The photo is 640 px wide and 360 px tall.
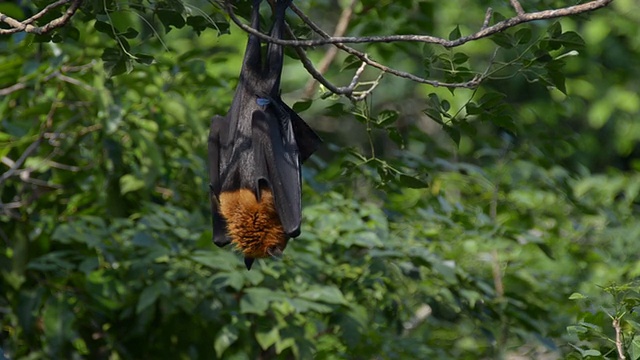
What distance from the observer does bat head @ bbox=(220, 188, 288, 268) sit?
384 centimetres

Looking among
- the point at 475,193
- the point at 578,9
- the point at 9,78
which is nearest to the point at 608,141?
the point at 475,193

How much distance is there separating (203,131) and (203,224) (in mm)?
451

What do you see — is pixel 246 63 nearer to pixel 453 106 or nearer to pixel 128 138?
pixel 128 138

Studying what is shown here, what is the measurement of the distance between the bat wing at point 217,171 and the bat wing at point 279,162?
23cm

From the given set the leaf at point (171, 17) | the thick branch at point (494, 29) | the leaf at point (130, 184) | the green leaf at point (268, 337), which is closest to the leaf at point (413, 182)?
the thick branch at point (494, 29)

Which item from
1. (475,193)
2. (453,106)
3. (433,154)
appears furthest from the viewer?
(453,106)

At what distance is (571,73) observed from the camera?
481 inches

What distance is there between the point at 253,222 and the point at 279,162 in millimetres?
295

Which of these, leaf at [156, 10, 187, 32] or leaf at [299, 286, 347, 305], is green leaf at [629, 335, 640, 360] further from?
leaf at [156, 10, 187, 32]

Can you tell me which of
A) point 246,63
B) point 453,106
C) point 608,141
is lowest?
point 608,141

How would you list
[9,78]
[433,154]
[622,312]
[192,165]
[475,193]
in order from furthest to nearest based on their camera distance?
[475,193]
[433,154]
[192,165]
[9,78]
[622,312]

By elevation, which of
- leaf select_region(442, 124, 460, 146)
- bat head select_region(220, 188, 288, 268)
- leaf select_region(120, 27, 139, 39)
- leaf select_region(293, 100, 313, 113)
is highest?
leaf select_region(120, 27, 139, 39)

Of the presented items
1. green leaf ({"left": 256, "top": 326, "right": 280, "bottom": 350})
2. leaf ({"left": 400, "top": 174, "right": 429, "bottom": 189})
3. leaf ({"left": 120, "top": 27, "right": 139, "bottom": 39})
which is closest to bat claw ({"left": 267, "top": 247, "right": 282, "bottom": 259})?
green leaf ({"left": 256, "top": 326, "right": 280, "bottom": 350})

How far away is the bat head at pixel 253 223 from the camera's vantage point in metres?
3.84
